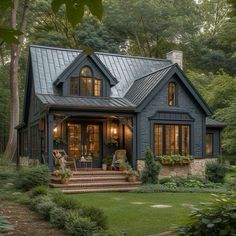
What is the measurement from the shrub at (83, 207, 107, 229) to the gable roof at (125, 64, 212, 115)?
986cm

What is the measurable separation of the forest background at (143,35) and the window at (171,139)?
10016 mm

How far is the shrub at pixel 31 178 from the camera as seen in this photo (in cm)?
1370

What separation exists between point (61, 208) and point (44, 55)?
11832 millimetres

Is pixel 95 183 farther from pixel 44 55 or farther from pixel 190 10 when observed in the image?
pixel 190 10

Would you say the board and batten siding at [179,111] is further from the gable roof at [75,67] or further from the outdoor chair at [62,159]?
the outdoor chair at [62,159]

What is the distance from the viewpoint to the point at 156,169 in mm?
16234

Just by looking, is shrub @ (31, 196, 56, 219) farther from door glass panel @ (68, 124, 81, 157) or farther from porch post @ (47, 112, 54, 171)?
door glass panel @ (68, 124, 81, 157)

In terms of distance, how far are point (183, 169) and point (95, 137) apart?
411 centimetres

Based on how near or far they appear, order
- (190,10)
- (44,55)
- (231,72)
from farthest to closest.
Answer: (190,10) < (231,72) < (44,55)

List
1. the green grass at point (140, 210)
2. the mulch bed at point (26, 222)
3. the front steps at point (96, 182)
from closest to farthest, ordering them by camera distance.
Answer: the mulch bed at point (26, 222), the green grass at point (140, 210), the front steps at point (96, 182)

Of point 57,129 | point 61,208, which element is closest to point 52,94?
point 57,129

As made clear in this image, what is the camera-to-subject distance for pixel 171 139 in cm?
1817

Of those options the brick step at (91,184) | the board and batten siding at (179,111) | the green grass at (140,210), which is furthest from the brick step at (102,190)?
the board and batten siding at (179,111)

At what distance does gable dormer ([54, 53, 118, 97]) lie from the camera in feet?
57.1
